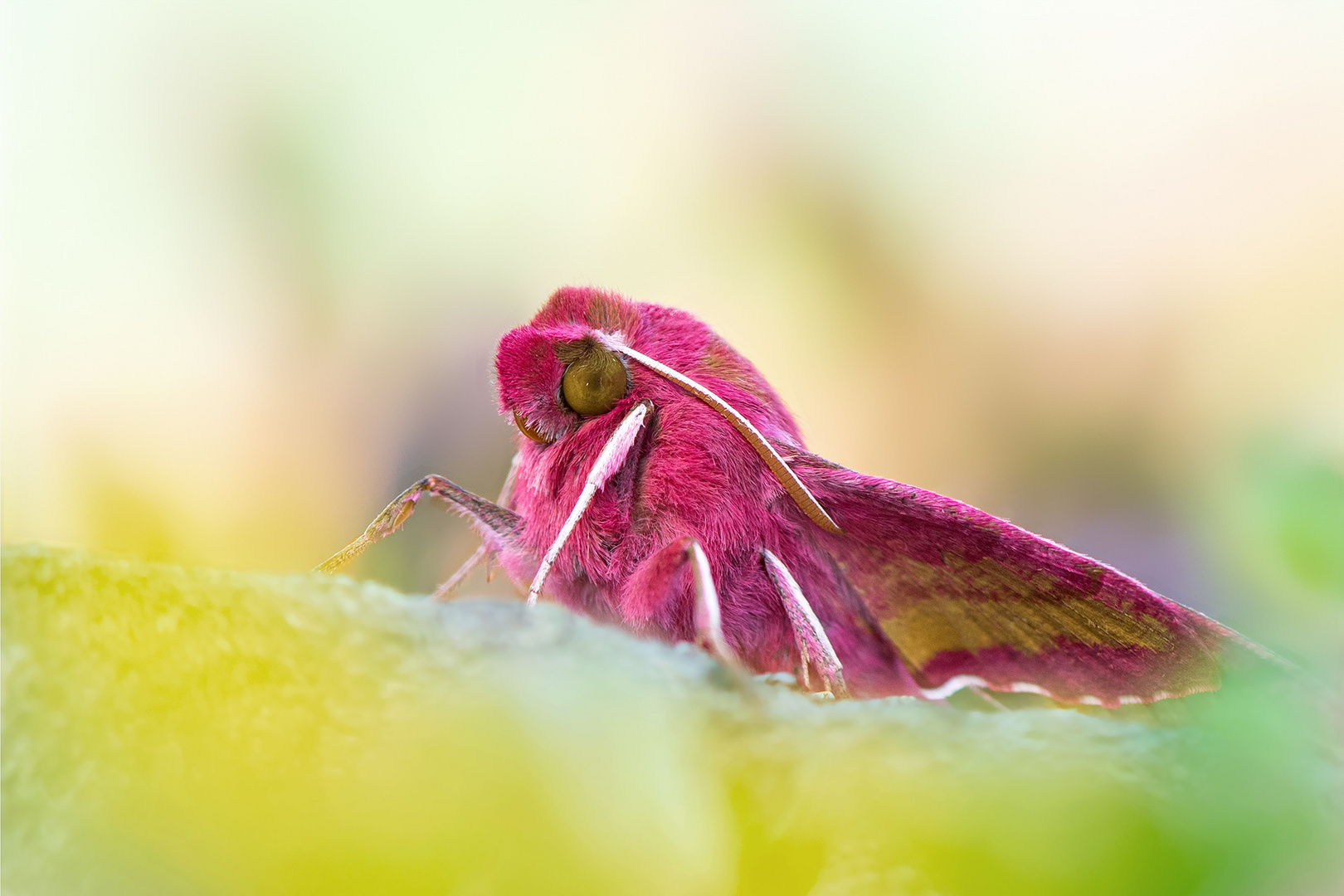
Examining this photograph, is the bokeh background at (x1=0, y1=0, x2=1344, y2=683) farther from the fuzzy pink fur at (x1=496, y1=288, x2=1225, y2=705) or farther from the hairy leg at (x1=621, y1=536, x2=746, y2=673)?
the hairy leg at (x1=621, y1=536, x2=746, y2=673)

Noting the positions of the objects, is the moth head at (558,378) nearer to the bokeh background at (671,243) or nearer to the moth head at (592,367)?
the moth head at (592,367)

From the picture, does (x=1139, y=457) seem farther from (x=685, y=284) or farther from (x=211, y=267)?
(x=211, y=267)

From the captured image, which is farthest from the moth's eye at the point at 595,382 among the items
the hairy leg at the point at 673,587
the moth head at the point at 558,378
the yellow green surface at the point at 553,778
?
the yellow green surface at the point at 553,778

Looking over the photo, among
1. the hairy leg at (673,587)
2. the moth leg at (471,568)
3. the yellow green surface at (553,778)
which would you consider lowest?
the moth leg at (471,568)

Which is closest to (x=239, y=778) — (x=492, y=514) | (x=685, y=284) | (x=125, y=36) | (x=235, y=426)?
(x=492, y=514)

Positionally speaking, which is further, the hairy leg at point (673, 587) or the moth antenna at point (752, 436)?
the moth antenna at point (752, 436)

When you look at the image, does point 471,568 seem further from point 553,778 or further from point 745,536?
point 553,778

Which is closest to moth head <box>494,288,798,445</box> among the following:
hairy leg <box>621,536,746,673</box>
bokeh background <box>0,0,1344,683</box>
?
hairy leg <box>621,536,746,673</box>
